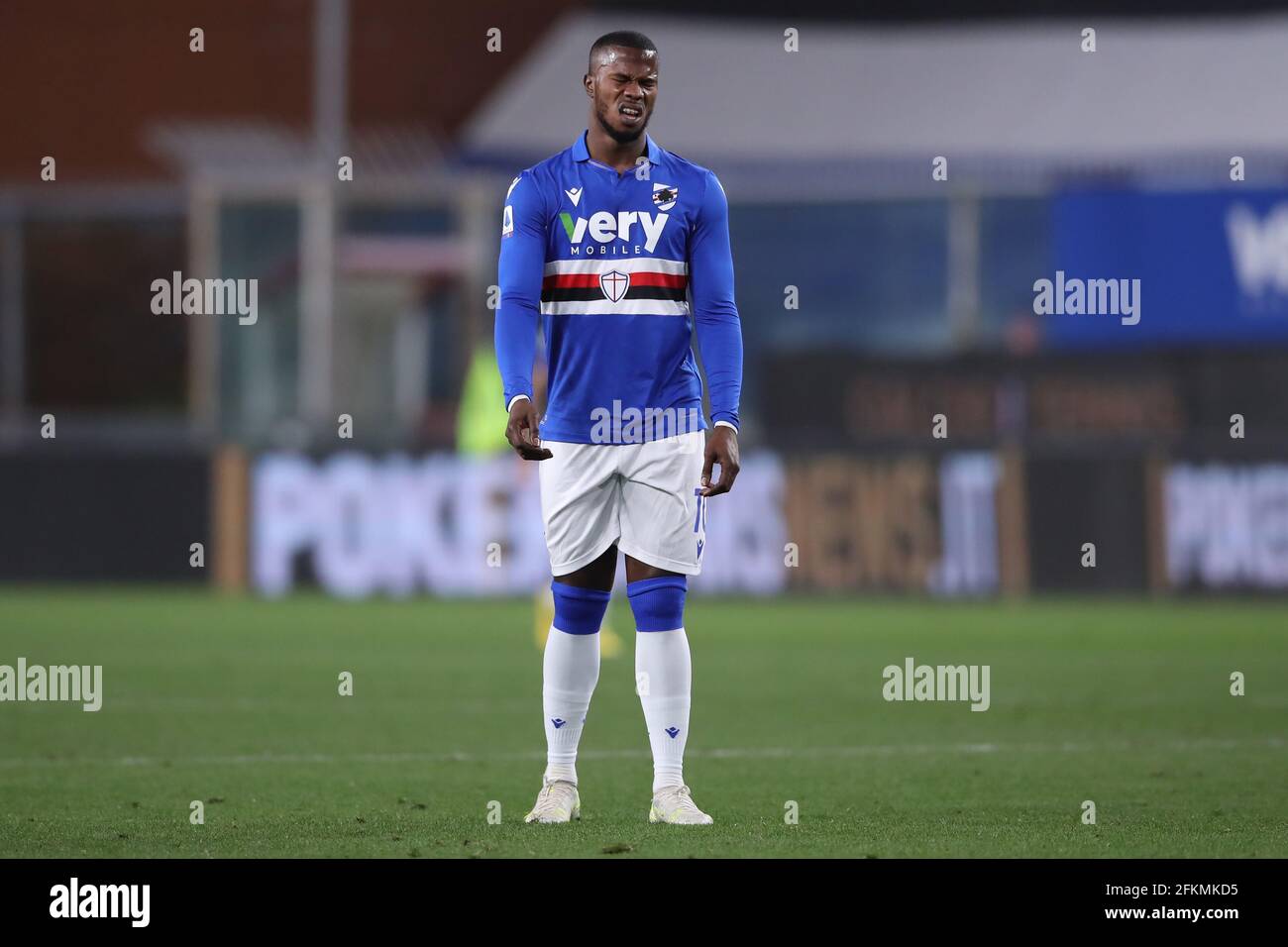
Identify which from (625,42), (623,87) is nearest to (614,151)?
(623,87)

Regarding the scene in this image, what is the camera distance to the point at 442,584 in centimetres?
1991

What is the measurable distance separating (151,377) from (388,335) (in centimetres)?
1011

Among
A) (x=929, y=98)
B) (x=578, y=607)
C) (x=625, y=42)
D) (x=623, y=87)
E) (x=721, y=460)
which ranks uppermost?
(x=929, y=98)

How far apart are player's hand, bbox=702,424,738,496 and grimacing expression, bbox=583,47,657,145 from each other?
38.0 inches

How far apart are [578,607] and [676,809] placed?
0.69 meters

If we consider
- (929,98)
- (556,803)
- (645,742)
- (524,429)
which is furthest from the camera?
(929,98)

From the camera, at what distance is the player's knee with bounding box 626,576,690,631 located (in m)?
7.10

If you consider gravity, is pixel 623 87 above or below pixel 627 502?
above

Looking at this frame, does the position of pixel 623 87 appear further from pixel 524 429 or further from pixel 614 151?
pixel 524 429

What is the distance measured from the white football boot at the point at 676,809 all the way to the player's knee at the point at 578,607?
56 cm

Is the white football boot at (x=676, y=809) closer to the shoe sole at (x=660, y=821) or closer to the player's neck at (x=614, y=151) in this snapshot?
the shoe sole at (x=660, y=821)

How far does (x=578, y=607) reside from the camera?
23.5 ft

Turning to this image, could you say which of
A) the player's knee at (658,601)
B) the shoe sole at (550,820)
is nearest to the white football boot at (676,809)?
the shoe sole at (550,820)
